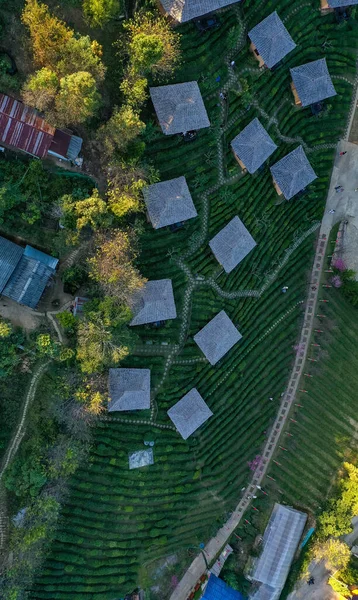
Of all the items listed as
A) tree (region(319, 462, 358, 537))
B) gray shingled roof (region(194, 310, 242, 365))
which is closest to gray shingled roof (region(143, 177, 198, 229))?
gray shingled roof (region(194, 310, 242, 365))

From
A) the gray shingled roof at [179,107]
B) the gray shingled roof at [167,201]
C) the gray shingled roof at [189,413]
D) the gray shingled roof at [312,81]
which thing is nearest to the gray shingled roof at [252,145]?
the gray shingled roof at [179,107]

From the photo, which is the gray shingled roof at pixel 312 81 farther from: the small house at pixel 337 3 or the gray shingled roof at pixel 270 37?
the small house at pixel 337 3

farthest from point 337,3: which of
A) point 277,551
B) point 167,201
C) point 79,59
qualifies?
point 277,551

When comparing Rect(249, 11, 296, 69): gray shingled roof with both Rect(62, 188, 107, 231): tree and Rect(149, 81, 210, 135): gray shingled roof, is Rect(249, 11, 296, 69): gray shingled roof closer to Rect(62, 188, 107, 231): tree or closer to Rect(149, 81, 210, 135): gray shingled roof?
Rect(149, 81, 210, 135): gray shingled roof

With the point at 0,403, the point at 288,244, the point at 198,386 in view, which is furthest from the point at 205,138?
the point at 0,403

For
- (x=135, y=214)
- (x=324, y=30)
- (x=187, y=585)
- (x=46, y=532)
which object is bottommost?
(x=187, y=585)

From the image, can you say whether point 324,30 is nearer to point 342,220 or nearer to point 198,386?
point 342,220

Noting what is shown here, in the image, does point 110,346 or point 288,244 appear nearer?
point 110,346

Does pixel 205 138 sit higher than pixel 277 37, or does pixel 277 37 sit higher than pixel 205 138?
pixel 277 37
